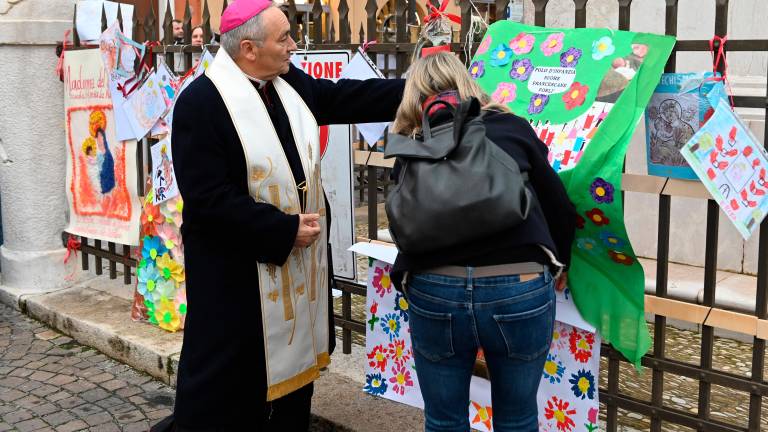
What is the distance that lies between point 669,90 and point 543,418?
1.30 metres

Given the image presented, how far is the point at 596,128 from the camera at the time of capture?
3.09m

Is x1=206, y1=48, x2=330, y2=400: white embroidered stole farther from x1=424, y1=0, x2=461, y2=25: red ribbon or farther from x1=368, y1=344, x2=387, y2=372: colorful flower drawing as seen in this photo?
x1=424, y1=0, x2=461, y2=25: red ribbon

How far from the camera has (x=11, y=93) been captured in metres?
6.02

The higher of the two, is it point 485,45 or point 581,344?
point 485,45

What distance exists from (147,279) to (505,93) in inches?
111

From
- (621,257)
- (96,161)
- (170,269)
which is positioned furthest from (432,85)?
(96,161)

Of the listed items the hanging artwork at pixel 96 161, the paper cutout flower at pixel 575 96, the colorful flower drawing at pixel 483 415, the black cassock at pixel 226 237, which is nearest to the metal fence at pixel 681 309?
the paper cutout flower at pixel 575 96

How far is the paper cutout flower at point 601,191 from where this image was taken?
9.91 feet

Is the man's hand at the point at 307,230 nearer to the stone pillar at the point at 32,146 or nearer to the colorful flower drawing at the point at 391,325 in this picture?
the colorful flower drawing at the point at 391,325

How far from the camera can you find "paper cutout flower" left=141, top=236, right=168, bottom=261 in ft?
17.3

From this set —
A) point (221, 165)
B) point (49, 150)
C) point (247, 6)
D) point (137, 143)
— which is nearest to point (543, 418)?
point (221, 165)

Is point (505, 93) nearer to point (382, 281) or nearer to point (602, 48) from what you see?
point (602, 48)

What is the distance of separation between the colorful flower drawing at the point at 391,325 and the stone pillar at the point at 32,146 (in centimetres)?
327

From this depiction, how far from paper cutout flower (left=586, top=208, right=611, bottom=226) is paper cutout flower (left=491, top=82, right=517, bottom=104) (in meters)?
0.57
